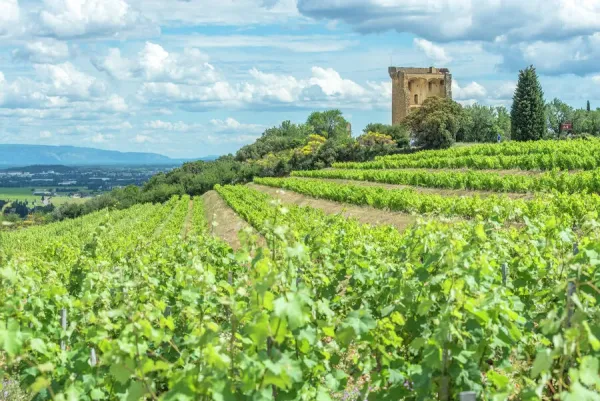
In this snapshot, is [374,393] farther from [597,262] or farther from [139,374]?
[597,262]

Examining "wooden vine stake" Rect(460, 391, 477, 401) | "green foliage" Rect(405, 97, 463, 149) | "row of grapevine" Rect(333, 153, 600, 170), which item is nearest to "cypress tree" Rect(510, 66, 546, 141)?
"green foliage" Rect(405, 97, 463, 149)

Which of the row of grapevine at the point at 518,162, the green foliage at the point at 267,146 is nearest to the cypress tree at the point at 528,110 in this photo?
the row of grapevine at the point at 518,162

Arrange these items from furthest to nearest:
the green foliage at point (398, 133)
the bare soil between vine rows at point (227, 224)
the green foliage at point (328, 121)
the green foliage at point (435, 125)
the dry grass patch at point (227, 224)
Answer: the green foliage at point (328, 121) < the green foliage at point (398, 133) < the green foliage at point (435, 125) < the bare soil between vine rows at point (227, 224) < the dry grass patch at point (227, 224)

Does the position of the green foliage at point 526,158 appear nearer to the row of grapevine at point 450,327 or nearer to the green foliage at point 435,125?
the green foliage at point 435,125

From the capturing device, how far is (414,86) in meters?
102

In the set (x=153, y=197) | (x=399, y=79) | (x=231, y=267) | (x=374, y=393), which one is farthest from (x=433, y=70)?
(x=374, y=393)

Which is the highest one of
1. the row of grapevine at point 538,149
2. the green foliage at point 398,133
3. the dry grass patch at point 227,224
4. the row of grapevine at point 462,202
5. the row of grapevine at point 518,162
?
the green foliage at point 398,133

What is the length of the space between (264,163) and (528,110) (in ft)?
85.2

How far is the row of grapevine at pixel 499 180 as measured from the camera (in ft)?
69.4

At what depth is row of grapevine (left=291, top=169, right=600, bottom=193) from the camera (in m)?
21.2

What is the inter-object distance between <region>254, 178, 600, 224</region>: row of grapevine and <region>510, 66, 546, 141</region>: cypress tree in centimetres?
2585

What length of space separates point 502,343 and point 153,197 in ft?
237

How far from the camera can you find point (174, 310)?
863 cm

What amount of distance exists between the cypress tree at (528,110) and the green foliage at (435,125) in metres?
5.15
